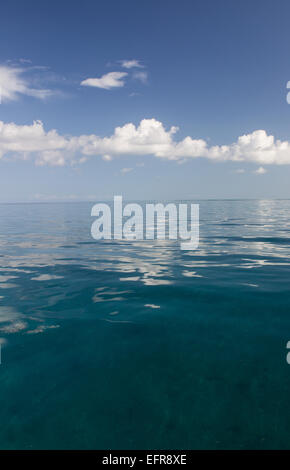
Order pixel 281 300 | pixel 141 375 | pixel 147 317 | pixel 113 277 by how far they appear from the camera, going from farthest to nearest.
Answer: pixel 113 277 < pixel 281 300 < pixel 147 317 < pixel 141 375

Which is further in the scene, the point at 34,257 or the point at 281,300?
the point at 34,257

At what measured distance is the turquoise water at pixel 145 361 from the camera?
3891 millimetres

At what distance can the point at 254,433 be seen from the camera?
150 inches

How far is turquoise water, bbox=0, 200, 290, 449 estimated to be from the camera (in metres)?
3.89

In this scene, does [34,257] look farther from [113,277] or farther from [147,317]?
[147,317]

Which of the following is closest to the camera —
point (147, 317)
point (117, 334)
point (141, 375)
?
point (141, 375)

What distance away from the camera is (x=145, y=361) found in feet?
17.9

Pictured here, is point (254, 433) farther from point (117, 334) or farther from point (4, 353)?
point (4, 353)
